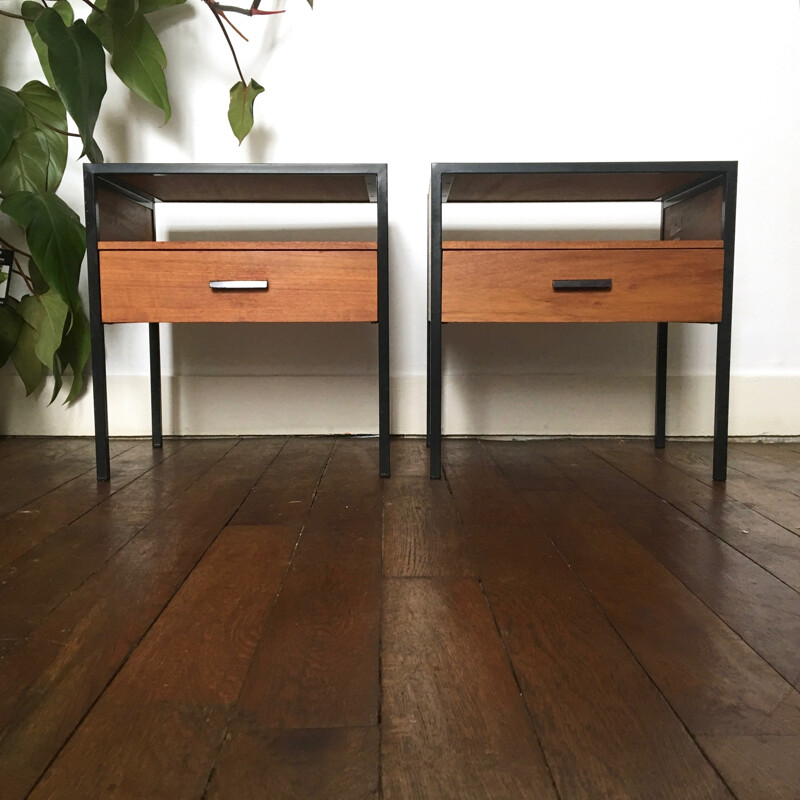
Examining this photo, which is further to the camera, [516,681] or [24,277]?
[24,277]

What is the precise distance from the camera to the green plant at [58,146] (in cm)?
151

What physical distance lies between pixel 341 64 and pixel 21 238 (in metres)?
1.01

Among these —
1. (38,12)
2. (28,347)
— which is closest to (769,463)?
(28,347)

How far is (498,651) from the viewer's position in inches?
27.5

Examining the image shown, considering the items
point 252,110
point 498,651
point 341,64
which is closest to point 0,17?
point 252,110

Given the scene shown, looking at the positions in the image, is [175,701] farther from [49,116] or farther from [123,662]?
[49,116]

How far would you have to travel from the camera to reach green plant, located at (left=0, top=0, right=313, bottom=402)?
1511 mm

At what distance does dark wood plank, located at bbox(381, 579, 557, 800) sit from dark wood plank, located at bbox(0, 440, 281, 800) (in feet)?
0.85

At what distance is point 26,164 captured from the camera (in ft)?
5.63

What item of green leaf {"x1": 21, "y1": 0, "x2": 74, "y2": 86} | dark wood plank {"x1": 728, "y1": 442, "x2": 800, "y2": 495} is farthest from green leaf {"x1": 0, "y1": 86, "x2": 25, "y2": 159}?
dark wood plank {"x1": 728, "y1": 442, "x2": 800, "y2": 495}

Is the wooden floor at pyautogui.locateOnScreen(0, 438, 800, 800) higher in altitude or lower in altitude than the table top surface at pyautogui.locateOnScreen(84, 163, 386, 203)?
lower

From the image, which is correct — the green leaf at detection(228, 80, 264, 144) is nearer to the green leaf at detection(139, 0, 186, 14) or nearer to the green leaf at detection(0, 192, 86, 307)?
the green leaf at detection(139, 0, 186, 14)

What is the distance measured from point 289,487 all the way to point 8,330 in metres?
0.90

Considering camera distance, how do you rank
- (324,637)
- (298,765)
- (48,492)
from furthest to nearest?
(48,492) → (324,637) → (298,765)
